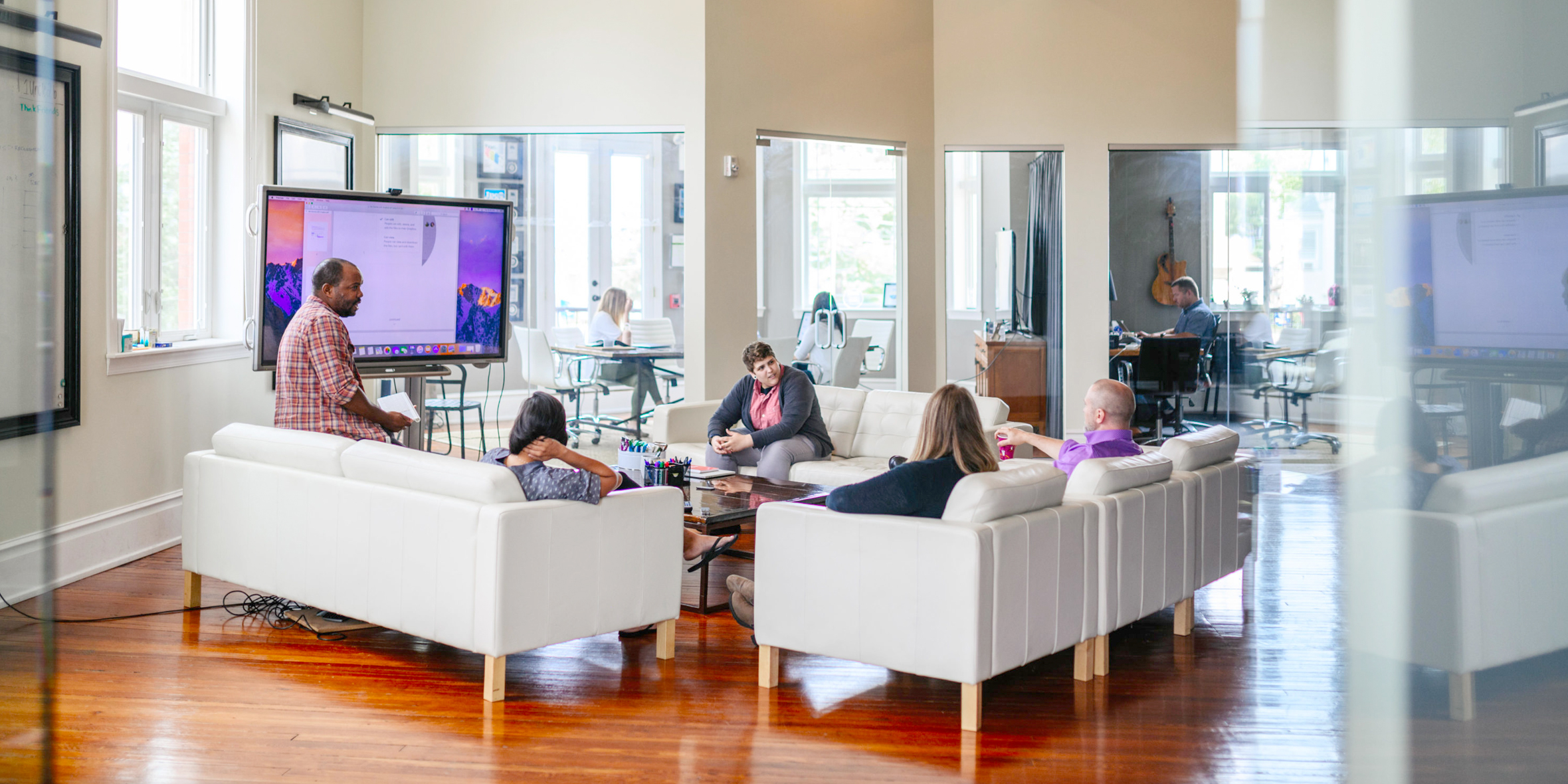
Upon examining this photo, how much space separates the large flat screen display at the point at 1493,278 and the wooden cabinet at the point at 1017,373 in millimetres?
7837

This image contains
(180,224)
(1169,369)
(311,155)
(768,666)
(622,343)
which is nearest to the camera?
(768,666)

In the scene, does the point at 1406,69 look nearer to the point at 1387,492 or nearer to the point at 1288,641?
the point at 1387,492

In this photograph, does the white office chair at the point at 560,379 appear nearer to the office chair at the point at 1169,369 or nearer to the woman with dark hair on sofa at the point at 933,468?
the office chair at the point at 1169,369

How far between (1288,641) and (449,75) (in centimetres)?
586

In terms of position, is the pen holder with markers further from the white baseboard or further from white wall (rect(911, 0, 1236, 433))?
white wall (rect(911, 0, 1236, 433))

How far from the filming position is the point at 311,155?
6773 mm

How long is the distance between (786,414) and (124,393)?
313 centimetres

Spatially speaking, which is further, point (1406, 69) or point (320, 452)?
point (320, 452)

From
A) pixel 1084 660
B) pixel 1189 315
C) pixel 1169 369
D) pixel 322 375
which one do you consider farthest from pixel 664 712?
pixel 1189 315

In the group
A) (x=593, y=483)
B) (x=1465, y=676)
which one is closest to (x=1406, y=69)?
(x=1465, y=676)

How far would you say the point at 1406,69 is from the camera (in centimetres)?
72

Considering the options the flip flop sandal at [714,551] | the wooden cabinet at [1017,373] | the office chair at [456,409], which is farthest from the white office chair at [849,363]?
the flip flop sandal at [714,551]

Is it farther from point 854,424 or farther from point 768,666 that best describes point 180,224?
point 768,666

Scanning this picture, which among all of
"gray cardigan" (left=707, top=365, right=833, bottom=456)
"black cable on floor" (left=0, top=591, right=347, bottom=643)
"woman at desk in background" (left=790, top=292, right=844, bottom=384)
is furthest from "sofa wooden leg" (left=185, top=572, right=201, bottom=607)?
"woman at desk in background" (left=790, top=292, right=844, bottom=384)
